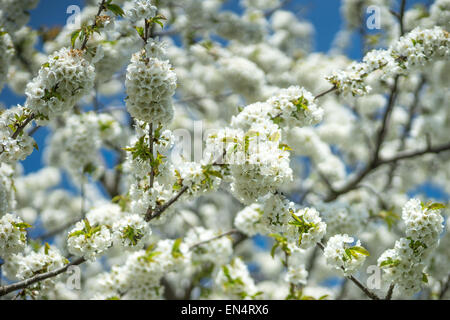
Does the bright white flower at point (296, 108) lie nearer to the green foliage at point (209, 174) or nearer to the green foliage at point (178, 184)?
the green foliage at point (209, 174)

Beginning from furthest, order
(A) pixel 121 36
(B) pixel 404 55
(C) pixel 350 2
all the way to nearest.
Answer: (C) pixel 350 2
(A) pixel 121 36
(B) pixel 404 55

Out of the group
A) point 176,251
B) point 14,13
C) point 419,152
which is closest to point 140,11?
point 176,251

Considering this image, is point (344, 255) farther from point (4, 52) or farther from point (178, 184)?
point (4, 52)

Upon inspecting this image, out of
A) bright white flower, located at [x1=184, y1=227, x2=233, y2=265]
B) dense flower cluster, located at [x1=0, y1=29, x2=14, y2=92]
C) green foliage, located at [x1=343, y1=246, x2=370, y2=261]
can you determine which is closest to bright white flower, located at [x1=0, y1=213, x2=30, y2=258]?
dense flower cluster, located at [x1=0, y1=29, x2=14, y2=92]

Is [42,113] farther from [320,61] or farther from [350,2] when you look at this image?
[350,2]

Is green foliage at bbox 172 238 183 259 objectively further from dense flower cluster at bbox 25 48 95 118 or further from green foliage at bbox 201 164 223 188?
dense flower cluster at bbox 25 48 95 118

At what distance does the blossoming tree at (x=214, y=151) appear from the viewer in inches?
101

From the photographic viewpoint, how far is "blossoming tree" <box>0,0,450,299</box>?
256cm

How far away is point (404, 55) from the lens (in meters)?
3.16

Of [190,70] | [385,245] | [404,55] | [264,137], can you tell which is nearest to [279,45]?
[190,70]

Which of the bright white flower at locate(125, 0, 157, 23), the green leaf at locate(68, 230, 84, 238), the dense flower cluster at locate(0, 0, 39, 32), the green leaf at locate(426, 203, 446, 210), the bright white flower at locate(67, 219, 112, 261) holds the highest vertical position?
the dense flower cluster at locate(0, 0, 39, 32)

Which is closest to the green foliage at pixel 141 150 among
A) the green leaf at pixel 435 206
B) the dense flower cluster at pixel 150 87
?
the dense flower cluster at pixel 150 87

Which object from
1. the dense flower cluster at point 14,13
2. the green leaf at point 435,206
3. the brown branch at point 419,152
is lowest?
the green leaf at point 435,206
